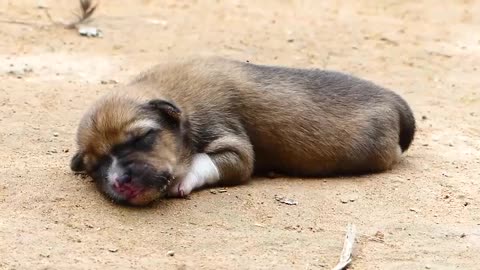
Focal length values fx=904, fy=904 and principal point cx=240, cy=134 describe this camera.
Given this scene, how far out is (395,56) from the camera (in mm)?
12445

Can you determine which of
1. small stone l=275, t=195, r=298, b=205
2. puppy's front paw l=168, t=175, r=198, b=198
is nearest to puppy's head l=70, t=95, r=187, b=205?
puppy's front paw l=168, t=175, r=198, b=198

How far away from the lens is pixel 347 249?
5.94 meters

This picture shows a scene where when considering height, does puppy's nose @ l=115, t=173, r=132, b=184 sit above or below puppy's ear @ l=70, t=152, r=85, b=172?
above

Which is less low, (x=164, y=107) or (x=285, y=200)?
(x=164, y=107)

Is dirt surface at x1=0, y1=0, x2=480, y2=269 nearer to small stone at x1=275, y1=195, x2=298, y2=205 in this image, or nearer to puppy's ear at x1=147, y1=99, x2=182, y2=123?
small stone at x1=275, y1=195, x2=298, y2=205

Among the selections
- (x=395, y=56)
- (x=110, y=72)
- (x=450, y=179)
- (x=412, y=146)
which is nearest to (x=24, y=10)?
(x=110, y=72)

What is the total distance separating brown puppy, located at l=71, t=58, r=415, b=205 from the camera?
21.8ft

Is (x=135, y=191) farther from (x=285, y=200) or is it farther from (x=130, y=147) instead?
(x=285, y=200)

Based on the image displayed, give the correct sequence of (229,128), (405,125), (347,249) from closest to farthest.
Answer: (347,249) < (229,128) < (405,125)

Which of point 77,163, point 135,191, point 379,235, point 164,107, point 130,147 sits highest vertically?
point 164,107

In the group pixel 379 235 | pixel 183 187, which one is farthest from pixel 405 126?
pixel 183 187

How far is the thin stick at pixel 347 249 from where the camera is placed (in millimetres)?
5711

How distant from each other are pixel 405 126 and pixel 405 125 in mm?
12

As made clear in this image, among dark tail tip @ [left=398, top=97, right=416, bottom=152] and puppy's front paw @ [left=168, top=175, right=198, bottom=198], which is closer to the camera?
puppy's front paw @ [left=168, top=175, right=198, bottom=198]
